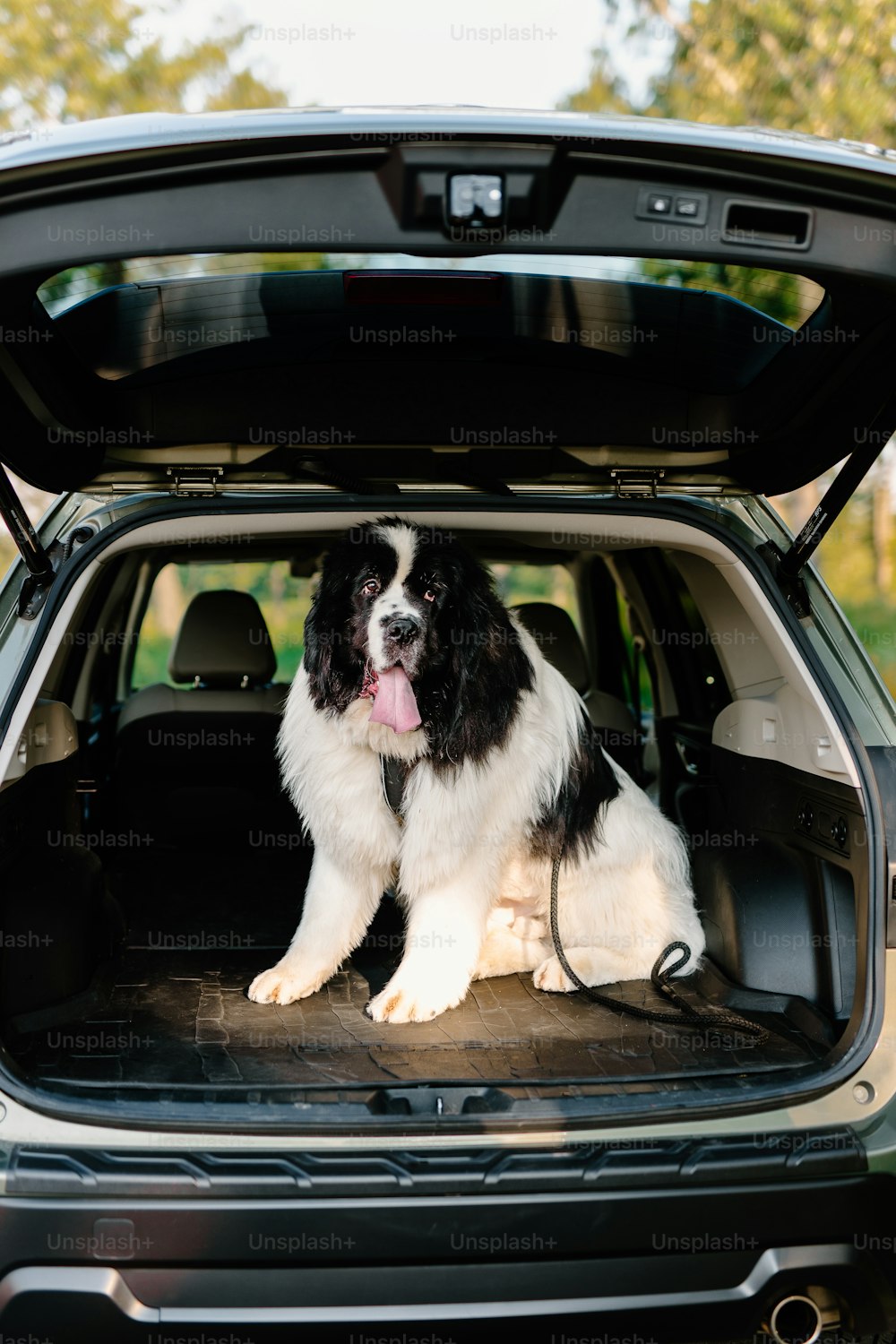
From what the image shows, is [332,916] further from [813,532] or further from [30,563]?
[813,532]

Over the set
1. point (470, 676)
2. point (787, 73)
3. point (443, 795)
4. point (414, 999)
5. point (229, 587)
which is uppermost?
point (787, 73)

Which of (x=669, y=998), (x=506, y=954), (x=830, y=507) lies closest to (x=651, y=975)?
(x=669, y=998)

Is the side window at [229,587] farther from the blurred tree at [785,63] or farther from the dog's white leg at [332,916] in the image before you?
the blurred tree at [785,63]

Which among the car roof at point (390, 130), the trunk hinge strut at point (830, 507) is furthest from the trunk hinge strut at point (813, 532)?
the car roof at point (390, 130)

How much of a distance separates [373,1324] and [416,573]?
1946 millimetres

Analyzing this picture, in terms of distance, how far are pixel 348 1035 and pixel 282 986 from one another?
0.35m

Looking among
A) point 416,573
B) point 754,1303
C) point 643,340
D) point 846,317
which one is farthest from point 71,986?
point 846,317

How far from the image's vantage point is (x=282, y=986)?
310 cm

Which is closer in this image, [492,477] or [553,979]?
[492,477]

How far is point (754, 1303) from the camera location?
2.02 meters

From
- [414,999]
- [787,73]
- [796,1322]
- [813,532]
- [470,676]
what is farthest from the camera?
[787,73]

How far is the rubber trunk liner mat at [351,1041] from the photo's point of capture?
2496 millimetres

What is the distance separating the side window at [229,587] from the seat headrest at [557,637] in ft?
4.13

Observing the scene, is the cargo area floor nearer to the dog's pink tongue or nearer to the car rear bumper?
the car rear bumper
